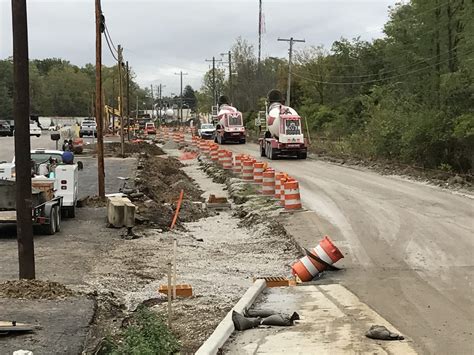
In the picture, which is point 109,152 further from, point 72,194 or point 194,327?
point 194,327

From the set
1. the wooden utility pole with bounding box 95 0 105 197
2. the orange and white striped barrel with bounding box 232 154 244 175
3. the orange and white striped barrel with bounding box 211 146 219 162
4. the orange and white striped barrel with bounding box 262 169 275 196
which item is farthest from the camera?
the orange and white striped barrel with bounding box 211 146 219 162

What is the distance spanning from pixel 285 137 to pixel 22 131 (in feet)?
97.2

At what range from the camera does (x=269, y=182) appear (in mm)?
22531

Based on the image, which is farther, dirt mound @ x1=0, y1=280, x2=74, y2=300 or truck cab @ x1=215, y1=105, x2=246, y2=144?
truck cab @ x1=215, y1=105, x2=246, y2=144

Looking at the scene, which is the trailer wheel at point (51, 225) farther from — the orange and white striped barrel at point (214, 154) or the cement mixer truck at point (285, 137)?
the orange and white striped barrel at point (214, 154)

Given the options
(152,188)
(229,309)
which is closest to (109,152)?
(152,188)

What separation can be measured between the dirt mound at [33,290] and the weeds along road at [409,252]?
4309 mm

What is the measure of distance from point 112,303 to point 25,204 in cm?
192

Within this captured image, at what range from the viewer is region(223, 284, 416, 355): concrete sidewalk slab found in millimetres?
6984

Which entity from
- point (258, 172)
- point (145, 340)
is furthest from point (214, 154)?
point (145, 340)

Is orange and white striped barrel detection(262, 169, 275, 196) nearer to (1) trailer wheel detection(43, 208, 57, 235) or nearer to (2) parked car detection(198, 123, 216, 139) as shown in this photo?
(1) trailer wheel detection(43, 208, 57, 235)

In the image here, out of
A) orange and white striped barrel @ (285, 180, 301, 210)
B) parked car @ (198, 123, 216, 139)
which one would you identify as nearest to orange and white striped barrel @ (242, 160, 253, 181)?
orange and white striped barrel @ (285, 180, 301, 210)

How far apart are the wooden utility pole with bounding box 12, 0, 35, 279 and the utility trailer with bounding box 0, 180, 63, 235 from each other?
5234 millimetres

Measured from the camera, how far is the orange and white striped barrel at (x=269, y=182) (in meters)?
22.3
